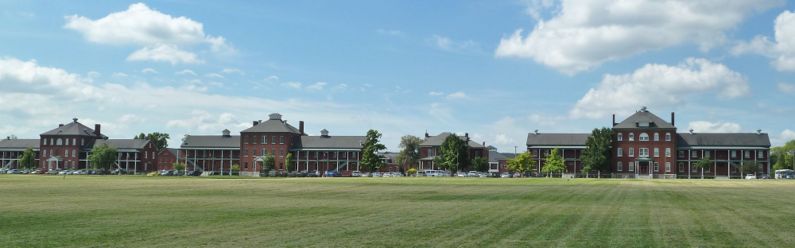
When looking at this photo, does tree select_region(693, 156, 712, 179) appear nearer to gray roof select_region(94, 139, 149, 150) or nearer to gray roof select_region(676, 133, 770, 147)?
gray roof select_region(676, 133, 770, 147)

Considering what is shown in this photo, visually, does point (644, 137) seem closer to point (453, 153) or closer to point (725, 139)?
point (725, 139)

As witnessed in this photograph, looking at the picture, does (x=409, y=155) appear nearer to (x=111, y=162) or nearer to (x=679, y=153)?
(x=679, y=153)

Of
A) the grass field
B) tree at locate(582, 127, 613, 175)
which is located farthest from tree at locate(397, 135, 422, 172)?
the grass field

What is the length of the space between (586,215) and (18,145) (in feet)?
645

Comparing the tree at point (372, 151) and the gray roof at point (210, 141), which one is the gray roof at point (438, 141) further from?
the gray roof at point (210, 141)

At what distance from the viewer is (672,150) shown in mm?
141125

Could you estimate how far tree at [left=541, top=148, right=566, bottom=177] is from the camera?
13925 centimetres

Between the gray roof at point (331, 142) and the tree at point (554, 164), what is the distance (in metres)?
42.9

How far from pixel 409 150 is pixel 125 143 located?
74431 mm

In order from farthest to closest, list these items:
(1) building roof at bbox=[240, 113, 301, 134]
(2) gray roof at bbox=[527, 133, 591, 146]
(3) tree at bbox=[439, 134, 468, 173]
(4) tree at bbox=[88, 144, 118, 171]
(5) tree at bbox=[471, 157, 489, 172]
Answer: (1) building roof at bbox=[240, 113, 301, 134], (4) tree at bbox=[88, 144, 118, 171], (2) gray roof at bbox=[527, 133, 591, 146], (5) tree at bbox=[471, 157, 489, 172], (3) tree at bbox=[439, 134, 468, 173]

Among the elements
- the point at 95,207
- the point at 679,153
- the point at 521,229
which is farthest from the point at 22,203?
the point at 679,153

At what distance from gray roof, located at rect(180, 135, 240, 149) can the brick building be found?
85922 millimetres

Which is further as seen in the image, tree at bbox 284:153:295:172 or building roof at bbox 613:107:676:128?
tree at bbox 284:153:295:172

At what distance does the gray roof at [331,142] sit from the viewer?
16412 cm
